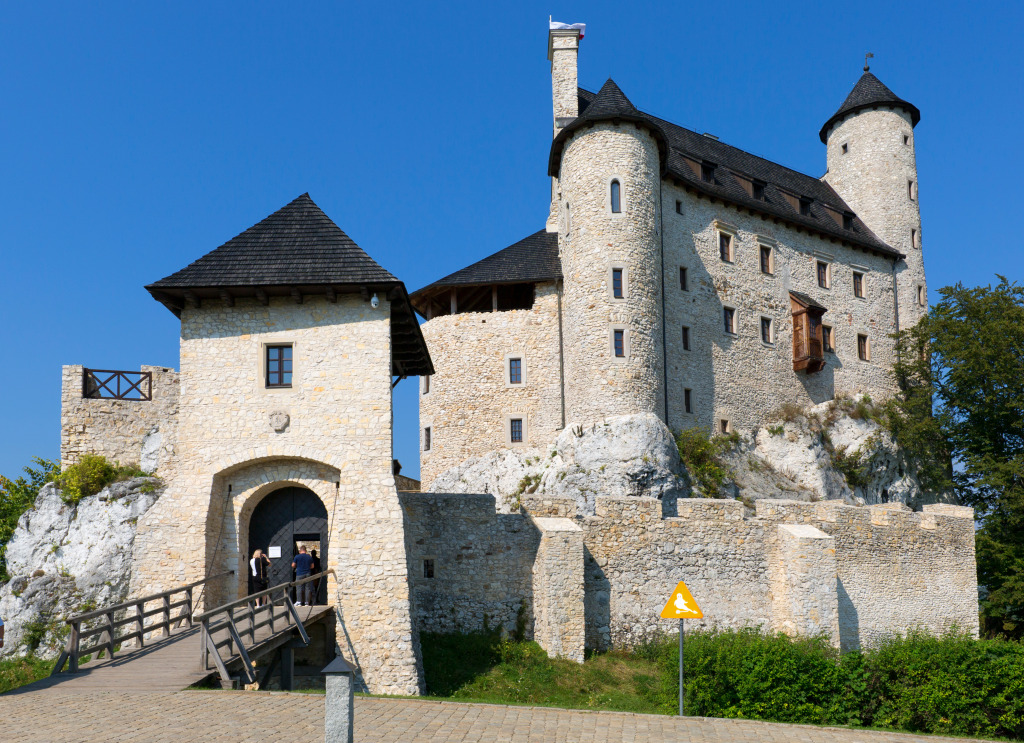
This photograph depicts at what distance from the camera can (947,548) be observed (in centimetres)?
2841

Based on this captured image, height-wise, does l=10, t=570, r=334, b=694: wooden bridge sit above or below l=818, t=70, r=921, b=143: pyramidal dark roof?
below

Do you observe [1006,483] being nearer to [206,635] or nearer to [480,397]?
[480,397]

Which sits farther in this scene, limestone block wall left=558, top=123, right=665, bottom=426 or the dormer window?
the dormer window

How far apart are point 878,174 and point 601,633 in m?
34.1

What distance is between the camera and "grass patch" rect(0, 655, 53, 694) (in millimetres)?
17219

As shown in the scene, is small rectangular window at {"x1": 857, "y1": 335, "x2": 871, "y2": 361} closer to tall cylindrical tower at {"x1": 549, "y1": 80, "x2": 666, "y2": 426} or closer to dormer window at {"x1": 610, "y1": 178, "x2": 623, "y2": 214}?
tall cylindrical tower at {"x1": 549, "y1": 80, "x2": 666, "y2": 426}

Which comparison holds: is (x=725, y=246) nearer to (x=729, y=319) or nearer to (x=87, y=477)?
(x=729, y=319)

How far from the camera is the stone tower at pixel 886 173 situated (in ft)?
153

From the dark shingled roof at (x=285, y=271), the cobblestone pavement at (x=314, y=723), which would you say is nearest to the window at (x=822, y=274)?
the dark shingled roof at (x=285, y=271)

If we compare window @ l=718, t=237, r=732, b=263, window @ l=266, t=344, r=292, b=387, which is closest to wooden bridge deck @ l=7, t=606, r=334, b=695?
window @ l=266, t=344, r=292, b=387

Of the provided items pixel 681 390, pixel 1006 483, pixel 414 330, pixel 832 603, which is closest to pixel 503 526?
pixel 414 330

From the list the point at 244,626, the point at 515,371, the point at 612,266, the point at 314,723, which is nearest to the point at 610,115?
the point at 612,266

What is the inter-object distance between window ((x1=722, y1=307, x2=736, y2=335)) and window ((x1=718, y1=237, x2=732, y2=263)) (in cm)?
215

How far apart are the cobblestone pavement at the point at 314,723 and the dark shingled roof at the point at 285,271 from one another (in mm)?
7726
